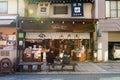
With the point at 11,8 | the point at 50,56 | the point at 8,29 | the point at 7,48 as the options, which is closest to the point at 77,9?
the point at 50,56

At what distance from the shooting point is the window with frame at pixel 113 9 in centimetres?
2606

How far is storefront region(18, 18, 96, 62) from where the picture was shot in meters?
25.4

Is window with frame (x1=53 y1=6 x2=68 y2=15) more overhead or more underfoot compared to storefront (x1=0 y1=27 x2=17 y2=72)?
more overhead

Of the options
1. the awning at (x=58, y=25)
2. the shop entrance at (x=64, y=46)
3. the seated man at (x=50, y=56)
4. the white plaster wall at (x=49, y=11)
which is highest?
the white plaster wall at (x=49, y=11)

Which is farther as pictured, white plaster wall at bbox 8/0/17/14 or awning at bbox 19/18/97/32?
white plaster wall at bbox 8/0/17/14

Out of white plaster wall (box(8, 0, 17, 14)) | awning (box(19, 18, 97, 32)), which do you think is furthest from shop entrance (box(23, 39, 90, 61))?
white plaster wall (box(8, 0, 17, 14))

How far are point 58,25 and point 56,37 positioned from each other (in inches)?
46.1

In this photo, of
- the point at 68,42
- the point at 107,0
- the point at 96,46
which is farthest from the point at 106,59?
the point at 107,0

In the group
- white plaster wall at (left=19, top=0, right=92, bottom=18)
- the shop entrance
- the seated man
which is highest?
white plaster wall at (left=19, top=0, right=92, bottom=18)

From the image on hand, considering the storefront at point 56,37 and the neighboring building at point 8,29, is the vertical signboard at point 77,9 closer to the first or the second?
the storefront at point 56,37

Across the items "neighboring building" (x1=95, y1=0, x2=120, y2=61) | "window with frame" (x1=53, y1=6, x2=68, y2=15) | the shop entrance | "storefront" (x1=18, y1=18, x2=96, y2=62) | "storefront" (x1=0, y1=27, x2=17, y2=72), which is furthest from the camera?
"window with frame" (x1=53, y1=6, x2=68, y2=15)

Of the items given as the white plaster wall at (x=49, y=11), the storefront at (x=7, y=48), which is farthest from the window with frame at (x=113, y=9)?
the storefront at (x=7, y=48)

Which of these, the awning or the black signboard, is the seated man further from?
the black signboard

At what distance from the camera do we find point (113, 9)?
26094mm
